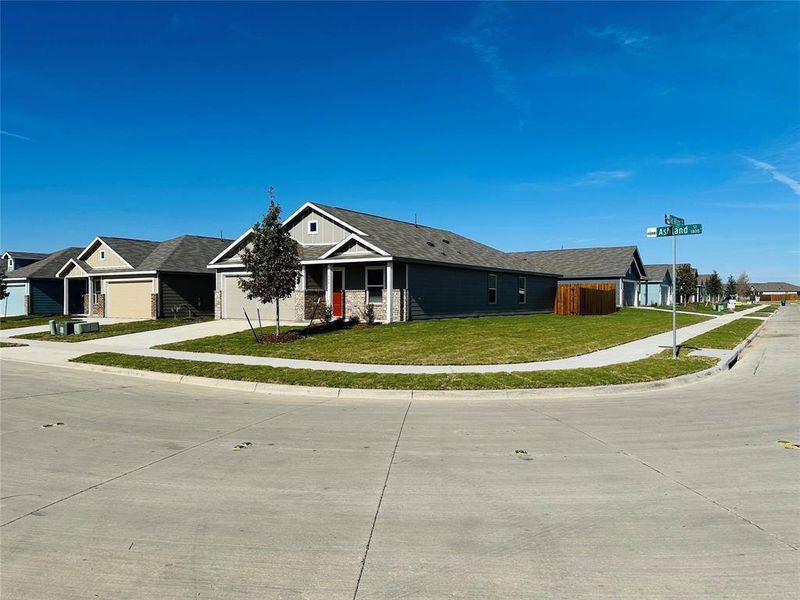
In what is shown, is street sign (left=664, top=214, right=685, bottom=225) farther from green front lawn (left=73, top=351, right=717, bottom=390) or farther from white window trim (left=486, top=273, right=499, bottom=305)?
white window trim (left=486, top=273, right=499, bottom=305)

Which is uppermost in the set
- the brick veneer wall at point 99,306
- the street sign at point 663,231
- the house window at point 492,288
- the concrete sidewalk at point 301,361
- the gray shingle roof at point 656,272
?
the gray shingle roof at point 656,272

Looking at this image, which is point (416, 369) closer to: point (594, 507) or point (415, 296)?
point (594, 507)

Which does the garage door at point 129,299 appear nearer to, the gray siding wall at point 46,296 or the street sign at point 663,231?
the gray siding wall at point 46,296

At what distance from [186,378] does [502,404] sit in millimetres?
7654

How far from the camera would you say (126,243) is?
36.0m

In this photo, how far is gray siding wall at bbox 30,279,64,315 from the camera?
3884 centimetres

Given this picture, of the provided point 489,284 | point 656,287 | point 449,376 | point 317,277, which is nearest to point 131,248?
point 317,277

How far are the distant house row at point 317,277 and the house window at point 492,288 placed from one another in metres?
0.06

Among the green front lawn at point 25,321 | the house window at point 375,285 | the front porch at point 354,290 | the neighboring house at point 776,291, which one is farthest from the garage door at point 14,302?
the neighboring house at point 776,291

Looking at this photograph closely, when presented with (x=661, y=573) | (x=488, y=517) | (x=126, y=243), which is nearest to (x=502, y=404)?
(x=488, y=517)

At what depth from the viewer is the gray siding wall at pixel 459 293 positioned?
82.3 ft

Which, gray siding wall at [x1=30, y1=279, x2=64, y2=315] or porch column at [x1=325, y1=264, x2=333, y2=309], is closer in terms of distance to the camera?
porch column at [x1=325, y1=264, x2=333, y2=309]

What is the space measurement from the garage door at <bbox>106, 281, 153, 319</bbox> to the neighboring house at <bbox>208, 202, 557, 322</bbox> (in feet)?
18.0

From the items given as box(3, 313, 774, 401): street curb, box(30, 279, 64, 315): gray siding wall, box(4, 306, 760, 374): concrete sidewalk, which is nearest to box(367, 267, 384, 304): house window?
box(4, 306, 760, 374): concrete sidewalk
